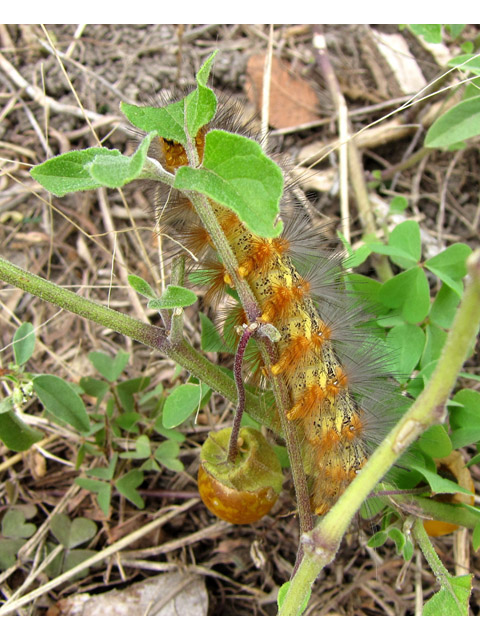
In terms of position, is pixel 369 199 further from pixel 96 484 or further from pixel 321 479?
pixel 96 484

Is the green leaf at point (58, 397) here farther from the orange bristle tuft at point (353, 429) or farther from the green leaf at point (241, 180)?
the green leaf at point (241, 180)

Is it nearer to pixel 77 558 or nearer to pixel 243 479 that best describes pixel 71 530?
pixel 77 558

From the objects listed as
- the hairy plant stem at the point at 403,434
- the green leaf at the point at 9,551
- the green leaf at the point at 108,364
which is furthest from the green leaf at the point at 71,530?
the hairy plant stem at the point at 403,434

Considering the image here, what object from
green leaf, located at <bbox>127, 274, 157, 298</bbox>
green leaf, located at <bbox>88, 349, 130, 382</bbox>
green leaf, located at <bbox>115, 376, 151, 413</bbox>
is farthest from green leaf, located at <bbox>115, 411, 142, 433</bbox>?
green leaf, located at <bbox>127, 274, 157, 298</bbox>

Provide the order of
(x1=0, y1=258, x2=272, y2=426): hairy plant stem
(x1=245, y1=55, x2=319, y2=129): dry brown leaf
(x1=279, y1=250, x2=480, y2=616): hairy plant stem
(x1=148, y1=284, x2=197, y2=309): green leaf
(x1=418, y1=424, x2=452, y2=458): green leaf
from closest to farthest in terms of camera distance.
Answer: (x1=279, y1=250, x2=480, y2=616): hairy plant stem
(x1=148, y1=284, x2=197, y2=309): green leaf
(x1=0, y1=258, x2=272, y2=426): hairy plant stem
(x1=418, y1=424, x2=452, y2=458): green leaf
(x1=245, y1=55, x2=319, y2=129): dry brown leaf

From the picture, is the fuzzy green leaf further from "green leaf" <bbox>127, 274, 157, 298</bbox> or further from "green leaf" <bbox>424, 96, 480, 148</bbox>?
"green leaf" <bbox>424, 96, 480, 148</bbox>
